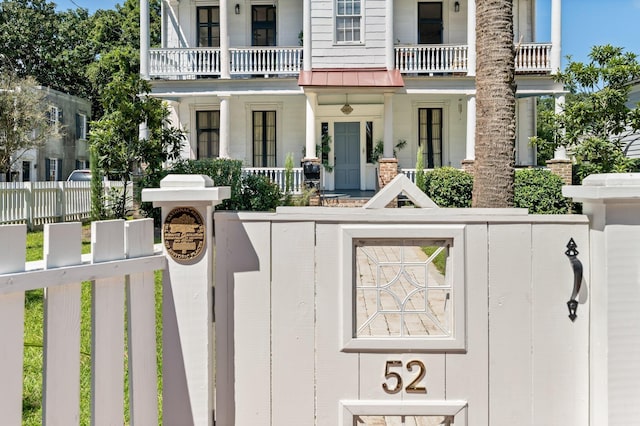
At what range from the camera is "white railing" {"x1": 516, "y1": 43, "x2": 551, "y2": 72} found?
1617cm

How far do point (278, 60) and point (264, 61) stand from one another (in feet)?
1.48

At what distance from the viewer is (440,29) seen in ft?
60.5

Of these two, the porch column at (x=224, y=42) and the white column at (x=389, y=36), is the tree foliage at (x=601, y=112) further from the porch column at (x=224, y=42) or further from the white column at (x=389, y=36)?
the porch column at (x=224, y=42)

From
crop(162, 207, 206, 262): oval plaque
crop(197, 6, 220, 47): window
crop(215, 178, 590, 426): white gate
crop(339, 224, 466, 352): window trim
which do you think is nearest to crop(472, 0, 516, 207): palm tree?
crop(215, 178, 590, 426): white gate

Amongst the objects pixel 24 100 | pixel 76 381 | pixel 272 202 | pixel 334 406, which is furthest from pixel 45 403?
pixel 24 100

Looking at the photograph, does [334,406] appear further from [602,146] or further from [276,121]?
[276,121]

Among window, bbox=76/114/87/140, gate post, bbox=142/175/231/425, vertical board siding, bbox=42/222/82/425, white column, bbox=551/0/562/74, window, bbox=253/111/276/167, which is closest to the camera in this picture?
vertical board siding, bbox=42/222/82/425

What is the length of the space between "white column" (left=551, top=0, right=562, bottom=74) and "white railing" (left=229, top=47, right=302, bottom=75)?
7.89 meters

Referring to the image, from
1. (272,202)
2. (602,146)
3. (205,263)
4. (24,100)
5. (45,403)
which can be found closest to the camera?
(45,403)

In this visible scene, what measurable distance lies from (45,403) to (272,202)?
11.5 m

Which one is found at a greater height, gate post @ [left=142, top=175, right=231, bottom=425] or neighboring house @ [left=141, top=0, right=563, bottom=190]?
neighboring house @ [left=141, top=0, right=563, bottom=190]

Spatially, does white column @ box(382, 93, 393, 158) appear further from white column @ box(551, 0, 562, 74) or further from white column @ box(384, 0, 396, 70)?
white column @ box(551, 0, 562, 74)

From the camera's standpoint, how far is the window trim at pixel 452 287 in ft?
7.80

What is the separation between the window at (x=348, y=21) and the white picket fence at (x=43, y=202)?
8355 millimetres
